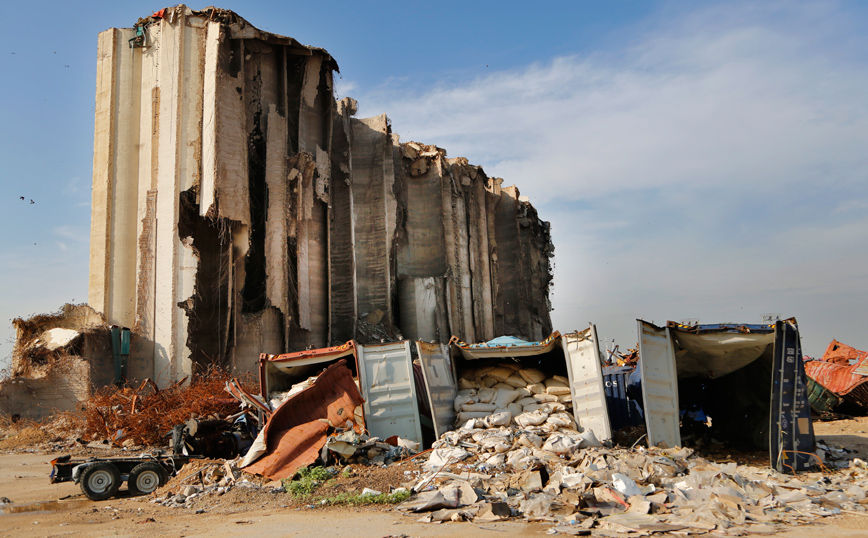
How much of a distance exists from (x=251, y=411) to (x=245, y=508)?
4.19 meters

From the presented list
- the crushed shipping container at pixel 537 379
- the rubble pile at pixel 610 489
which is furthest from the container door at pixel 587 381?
the rubble pile at pixel 610 489

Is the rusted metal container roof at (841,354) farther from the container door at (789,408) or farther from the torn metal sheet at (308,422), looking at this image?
the torn metal sheet at (308,422)

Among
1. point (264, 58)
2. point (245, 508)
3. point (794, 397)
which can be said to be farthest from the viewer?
point (264, 58)

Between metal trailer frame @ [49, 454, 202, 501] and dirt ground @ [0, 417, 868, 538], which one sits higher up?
metal trailer frame @ [49, 454, 202, 501]

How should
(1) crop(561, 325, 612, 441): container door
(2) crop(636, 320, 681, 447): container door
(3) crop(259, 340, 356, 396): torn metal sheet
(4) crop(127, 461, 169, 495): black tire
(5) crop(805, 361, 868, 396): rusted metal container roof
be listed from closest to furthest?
(4) crop(127, 461, 169, 495): black tire < (2) crop(636, 320, 681, 447): container door < (1) crop(561, 325, 612, 441): container door < (3) crop(259, 340, 356, 396): torn metal sheet < (5) crop(805, 361, 868, 396): rusted metal container roof

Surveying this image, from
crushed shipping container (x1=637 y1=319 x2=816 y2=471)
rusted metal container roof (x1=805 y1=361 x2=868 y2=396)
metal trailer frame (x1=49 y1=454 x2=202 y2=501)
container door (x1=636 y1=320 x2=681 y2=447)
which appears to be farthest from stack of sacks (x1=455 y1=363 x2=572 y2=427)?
rusted metal container roof (x1=805 y1=361 x2=868 y2=396)

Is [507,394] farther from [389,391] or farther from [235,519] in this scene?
[235,519]

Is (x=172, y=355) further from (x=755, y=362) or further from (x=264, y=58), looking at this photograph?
(x=755, y=362)

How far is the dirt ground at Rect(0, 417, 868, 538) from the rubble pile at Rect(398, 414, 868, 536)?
12.6 inches

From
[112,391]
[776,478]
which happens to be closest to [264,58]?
[112,391]

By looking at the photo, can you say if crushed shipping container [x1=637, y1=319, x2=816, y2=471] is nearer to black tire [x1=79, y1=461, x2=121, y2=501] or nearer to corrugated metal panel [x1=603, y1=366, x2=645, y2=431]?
corrugated metal panel [x1=603, y1=366, x2=645, y2=431]

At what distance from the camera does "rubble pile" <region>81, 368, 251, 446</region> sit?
1263 centimetres

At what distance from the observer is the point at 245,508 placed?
7672mm

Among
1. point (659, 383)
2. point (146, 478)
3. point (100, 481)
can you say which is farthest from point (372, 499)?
point (659, 383)
